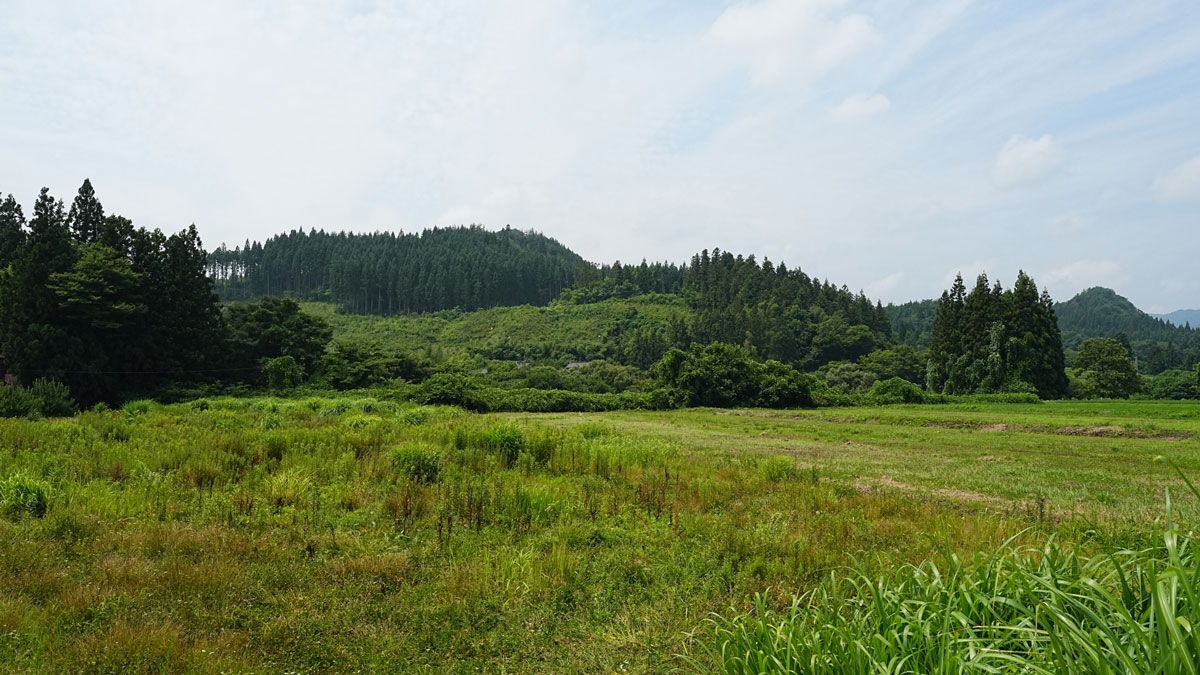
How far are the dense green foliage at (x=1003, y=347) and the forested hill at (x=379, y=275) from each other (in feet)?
314

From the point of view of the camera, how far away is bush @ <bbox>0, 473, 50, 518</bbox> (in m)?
6.46

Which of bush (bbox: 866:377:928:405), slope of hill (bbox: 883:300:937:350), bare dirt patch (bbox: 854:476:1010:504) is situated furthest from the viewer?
slope of hill (bbox: 883:300:937:350)

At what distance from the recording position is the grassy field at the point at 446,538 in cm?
406

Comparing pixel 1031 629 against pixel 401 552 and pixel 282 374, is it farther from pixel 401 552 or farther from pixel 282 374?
pixel 282 374

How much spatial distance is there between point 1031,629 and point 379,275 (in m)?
136

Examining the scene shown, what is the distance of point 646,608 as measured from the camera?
4.72 m

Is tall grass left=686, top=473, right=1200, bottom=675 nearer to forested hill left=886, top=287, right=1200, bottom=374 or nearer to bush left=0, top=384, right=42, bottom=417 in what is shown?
bush left=0, top=384, right=42, bottom=417

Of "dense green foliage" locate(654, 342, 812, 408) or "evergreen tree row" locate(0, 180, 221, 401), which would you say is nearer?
"evergreen tree row" locate(0, 180, 221, 401)

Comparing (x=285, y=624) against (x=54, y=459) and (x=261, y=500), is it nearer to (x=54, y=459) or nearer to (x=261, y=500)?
(x=261, y=500)

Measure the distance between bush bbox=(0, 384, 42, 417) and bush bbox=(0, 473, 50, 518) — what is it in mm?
16345

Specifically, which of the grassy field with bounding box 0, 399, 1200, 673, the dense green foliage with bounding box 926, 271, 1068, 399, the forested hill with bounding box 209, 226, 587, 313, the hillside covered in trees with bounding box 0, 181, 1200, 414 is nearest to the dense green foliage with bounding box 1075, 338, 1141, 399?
the hillside covered in trees with bounding box 0, 181, 1200, 414

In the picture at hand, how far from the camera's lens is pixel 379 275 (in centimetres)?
12769

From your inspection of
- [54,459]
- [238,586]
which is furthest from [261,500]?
[54,459]

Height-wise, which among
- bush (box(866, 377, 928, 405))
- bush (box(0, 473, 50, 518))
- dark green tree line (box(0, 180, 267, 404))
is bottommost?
bush (box(866, 377, 928, 405))
